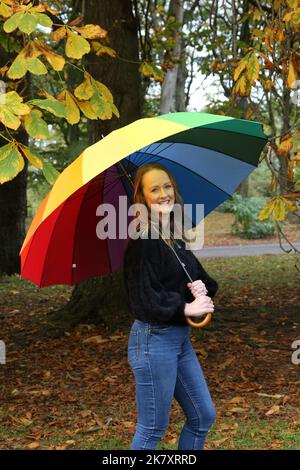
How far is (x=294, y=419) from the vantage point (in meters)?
4.65

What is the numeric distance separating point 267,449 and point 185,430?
1269 millimetres

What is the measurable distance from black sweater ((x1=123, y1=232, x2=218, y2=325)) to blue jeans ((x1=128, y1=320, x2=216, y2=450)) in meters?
0.09

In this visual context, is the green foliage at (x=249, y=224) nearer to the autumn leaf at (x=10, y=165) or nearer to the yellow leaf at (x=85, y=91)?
the yellow leaf at (x=85, y=91)

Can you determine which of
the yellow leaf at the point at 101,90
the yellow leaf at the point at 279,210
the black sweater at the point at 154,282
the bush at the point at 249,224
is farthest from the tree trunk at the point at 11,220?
the bush at the point at 249,224

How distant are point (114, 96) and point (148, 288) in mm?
4499

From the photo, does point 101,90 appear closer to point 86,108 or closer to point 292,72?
point 86,108

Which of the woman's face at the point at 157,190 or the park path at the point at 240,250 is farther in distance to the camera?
the park path at the point at 240,250

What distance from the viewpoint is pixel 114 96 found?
22.7 ft

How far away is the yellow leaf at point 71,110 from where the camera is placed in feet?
11.8

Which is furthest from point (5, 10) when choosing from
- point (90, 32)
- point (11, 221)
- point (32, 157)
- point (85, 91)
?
point (11, 221)

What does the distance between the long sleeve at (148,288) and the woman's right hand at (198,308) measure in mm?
29

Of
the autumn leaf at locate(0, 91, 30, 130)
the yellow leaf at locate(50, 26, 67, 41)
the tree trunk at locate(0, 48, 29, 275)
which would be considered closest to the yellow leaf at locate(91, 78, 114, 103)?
the yellow leaf at locate(50, 26, 67, 41)

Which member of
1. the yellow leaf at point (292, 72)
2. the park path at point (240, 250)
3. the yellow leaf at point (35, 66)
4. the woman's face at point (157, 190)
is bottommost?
the park path at point (240, 250)

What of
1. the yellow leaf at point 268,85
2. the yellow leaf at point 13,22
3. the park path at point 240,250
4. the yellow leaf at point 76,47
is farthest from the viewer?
the park path at point 240,250
